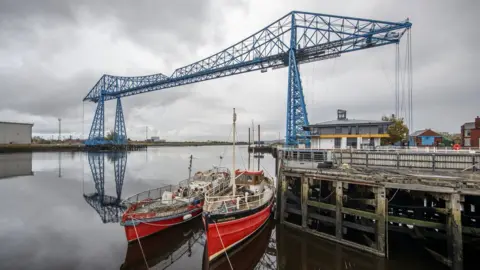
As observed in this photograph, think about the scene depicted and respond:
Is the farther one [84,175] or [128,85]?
[128,85]

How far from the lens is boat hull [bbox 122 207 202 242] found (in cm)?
1344

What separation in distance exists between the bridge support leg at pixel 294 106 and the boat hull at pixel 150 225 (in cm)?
1926

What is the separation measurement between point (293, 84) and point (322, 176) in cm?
2212

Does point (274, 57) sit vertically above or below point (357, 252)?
above

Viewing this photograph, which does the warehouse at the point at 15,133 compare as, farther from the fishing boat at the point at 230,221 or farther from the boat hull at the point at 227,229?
the boat hull at the point at 227,229

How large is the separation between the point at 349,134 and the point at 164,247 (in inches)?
815

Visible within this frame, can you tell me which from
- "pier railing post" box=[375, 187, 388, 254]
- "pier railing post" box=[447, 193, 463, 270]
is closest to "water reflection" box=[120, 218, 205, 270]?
"pier railing post" box=[375, 187, 388, 254]

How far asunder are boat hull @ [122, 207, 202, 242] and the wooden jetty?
698cm

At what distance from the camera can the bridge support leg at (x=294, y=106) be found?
31.5 metres

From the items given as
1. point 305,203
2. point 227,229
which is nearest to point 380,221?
point 305,203

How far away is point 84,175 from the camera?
38281 millimetres

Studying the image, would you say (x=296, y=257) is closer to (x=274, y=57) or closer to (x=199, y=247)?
(x=199, y=247)

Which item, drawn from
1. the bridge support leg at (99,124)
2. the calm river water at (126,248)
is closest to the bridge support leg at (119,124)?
the bridge support leg at (99,124)

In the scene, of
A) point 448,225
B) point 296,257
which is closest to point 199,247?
point 296,257
